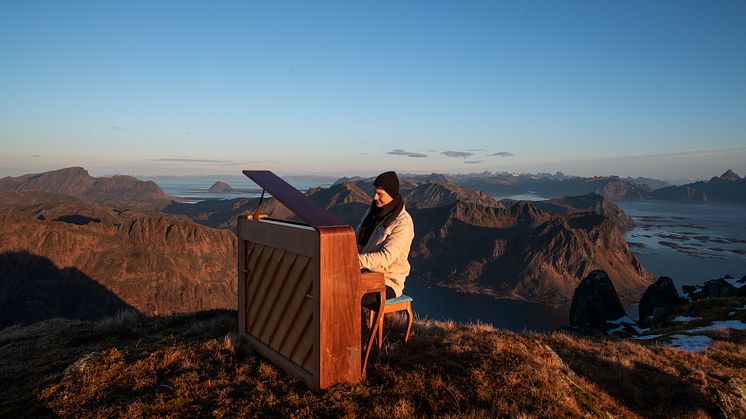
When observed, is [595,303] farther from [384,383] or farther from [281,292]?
[281,292]

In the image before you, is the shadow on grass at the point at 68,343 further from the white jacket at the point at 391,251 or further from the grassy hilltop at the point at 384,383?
the white jacket at the point at 391,251

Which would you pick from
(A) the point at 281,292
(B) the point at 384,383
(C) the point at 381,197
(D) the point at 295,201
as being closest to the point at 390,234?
(C) the point at 381,197

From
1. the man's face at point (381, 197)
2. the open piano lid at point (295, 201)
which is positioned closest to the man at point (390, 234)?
the man's face at point (381, 197)

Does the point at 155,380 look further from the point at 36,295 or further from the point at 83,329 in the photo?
the point at 36,295

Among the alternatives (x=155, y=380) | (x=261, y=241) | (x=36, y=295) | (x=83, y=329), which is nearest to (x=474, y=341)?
(x=261, y=241)

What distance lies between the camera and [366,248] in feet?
24.6

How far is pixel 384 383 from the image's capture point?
626 cm

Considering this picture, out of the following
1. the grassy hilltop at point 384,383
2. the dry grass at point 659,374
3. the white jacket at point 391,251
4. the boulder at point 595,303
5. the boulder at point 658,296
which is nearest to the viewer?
the grassy hilltop at point 384,383

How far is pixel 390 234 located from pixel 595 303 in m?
83.5

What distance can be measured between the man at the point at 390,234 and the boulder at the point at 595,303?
→ 7405cm

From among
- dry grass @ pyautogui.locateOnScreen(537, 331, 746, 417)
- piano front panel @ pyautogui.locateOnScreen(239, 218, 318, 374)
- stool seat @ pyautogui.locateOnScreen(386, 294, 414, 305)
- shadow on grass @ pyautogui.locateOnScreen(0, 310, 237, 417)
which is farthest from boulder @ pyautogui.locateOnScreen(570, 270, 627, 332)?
piano front panel @ pyautogui.locateOnScreen(239, 218, 318, 374)

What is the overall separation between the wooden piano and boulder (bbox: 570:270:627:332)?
75.2m

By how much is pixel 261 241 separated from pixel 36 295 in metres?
246

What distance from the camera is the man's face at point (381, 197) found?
7.36 meters
